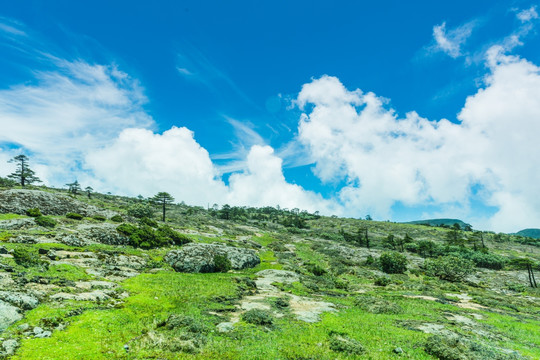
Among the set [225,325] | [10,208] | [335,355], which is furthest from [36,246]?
[335,355]

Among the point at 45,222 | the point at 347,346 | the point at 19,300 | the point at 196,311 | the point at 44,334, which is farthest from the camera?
the point at 45,222

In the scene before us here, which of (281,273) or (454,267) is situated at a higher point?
(281,273)

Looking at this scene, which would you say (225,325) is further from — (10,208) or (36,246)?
(10,208)

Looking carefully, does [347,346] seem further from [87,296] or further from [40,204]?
[40,204]

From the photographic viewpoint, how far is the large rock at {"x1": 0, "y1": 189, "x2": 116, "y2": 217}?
170ft

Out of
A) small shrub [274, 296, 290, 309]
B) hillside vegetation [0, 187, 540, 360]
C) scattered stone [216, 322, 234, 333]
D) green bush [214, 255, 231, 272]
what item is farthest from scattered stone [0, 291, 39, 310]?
green bush [214, 255, 231, 272]

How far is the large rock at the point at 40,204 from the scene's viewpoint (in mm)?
51781

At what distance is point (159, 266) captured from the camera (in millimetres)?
36469

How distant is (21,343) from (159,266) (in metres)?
24.5

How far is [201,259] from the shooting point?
1528 inches

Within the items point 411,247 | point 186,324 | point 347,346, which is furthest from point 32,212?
point 411,247

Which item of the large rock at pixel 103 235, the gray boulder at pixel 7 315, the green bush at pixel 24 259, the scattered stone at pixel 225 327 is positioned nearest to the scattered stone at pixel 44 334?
the gray boulder at pixel 7 315

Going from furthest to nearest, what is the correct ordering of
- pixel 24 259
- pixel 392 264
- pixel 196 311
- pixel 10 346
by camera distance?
pixel 392 264 < pixel 24 259 < pixel 196 311 < pixel 10 346

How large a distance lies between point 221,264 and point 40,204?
154 ft
